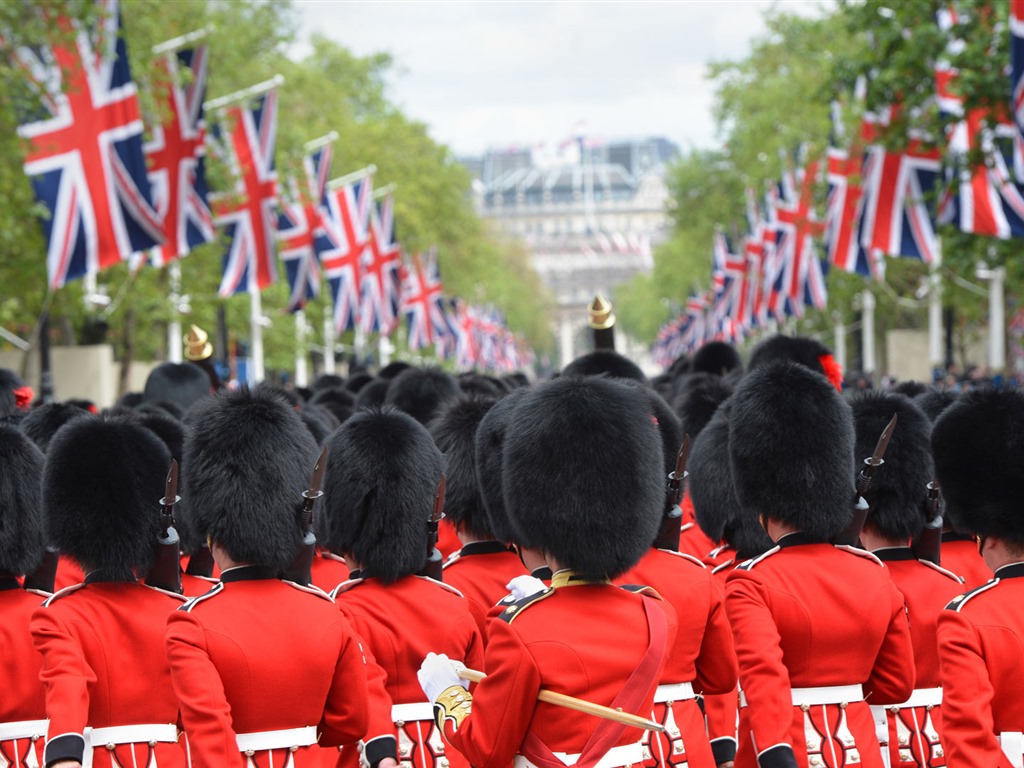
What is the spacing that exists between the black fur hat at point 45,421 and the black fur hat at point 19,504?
165 centimetres

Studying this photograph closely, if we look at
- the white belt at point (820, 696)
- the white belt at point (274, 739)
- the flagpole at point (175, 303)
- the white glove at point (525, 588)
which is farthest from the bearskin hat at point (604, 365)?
the flagpole at point (175, 303)

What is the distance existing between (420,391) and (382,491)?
14.3ft

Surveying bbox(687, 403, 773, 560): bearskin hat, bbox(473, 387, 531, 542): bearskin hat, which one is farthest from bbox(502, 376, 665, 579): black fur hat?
bbox(687, 403, 773, 560): bearskin hat

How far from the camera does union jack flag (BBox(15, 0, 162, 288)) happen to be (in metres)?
14.9

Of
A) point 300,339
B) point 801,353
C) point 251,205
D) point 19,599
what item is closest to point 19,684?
point 19,599

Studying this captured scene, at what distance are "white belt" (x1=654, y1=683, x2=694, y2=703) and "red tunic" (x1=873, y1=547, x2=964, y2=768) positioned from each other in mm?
576

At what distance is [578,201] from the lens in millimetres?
174875

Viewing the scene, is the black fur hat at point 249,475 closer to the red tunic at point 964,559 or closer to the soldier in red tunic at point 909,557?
the soldier in red tunic at point 909,557

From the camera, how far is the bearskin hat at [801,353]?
7.50 m

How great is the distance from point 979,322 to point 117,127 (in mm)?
25066

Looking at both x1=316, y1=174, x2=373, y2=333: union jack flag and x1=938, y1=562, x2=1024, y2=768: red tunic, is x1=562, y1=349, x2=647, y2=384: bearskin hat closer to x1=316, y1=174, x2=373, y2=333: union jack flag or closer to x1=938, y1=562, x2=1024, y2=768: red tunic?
x1=938, y1=562, x2=1024, y2=768: red tunic

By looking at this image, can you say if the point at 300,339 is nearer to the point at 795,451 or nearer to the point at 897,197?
the point at 897,197

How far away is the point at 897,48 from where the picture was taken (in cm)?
1667

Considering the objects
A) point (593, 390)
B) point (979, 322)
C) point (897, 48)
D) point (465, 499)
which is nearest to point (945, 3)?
point (897, 48)
